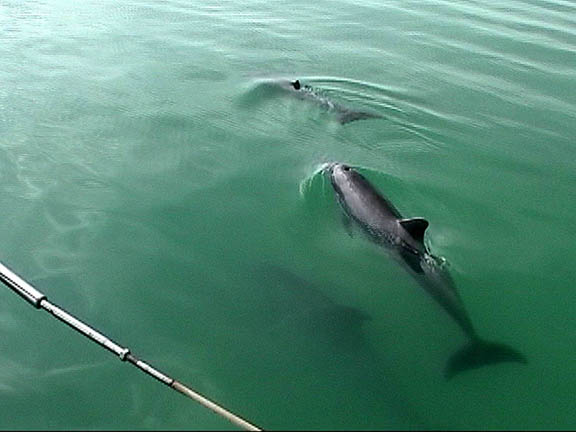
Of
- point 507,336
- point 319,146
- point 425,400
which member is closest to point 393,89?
point 319,146

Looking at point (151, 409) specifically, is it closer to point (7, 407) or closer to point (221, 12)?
point (7, 407)

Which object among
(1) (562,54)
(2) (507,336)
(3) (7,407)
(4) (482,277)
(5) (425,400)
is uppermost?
(1) (562,54)

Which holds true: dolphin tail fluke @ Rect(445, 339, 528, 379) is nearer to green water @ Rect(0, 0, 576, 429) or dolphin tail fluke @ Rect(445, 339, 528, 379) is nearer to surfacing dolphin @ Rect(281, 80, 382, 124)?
green water @ Rect(0, 0, 576, 429)

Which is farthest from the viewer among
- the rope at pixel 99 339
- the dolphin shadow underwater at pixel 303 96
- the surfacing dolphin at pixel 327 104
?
the dolphin shadow underwater at pixel 303 96

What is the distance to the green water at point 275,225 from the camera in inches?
400

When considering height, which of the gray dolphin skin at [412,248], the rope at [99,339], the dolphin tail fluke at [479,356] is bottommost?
the rope at [99,339]

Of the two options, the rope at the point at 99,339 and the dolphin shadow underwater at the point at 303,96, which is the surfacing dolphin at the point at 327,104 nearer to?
the dolphin shadow underwater at the point at 303,96

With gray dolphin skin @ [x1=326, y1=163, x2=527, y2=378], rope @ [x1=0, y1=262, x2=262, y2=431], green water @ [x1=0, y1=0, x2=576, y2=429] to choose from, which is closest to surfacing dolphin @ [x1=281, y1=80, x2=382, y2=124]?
green water @ [x1=0, y1=0, x2=576, y2=429]

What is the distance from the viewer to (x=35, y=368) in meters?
10.4

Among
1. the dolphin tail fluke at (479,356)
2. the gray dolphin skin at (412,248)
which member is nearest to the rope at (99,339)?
the dolphin tail fluke at (479,356)

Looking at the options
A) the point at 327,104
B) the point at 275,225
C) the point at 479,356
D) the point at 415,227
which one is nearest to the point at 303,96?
the point at 327,104

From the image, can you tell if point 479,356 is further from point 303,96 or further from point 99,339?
point 303,96

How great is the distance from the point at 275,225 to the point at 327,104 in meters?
6.47

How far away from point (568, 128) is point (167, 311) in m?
13.3
